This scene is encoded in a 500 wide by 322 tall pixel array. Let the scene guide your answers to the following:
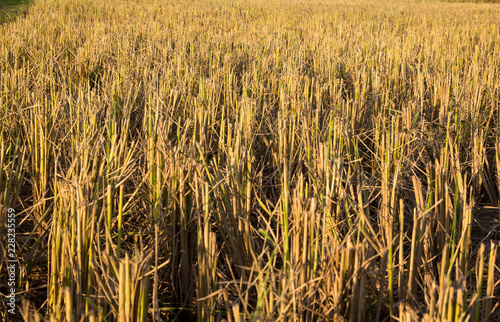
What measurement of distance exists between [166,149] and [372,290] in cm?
75

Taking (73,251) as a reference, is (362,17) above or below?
above

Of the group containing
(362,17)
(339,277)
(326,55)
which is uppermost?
(362,17)

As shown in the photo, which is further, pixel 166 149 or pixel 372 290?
pixel 166 149

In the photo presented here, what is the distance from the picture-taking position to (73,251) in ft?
3.10

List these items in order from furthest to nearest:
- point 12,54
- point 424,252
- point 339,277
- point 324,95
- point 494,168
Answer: point 12,54 < point 324,95 < point 494,168 < point 424,252 < point 339,277

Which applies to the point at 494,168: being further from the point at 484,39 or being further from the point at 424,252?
the point at 484,39

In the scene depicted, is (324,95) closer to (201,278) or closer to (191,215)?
(191,215)

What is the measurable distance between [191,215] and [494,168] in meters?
1.42

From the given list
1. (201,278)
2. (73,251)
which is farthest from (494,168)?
(73,251)

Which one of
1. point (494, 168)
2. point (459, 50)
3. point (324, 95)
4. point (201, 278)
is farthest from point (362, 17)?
point (201, 278)

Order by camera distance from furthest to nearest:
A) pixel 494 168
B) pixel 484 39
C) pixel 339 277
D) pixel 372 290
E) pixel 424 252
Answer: pixel 484 39 → pixel 494 168 → pixel 424 252 → pixel 372 290 → pixel 339 277

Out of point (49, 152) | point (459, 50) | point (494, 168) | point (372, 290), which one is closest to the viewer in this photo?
point (372, 290)

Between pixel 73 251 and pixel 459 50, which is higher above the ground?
pixel 459 50

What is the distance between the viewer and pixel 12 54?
3.28 metres
